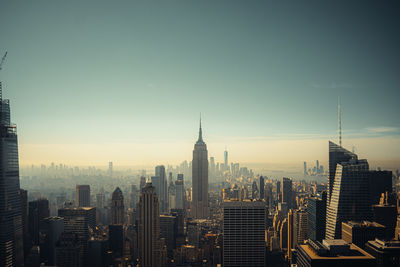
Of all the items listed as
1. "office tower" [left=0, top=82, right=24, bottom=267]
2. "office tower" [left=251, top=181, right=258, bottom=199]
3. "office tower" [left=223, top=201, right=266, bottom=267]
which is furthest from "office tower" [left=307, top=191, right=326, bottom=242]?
"office tower" [left=0, top=82, right=24, bottom=267]

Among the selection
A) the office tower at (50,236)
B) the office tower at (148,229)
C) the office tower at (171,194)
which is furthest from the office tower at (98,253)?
the office tower at (171,194)

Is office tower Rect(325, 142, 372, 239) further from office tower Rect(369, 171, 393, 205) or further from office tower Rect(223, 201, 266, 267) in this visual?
office tower Rect(223, 201, 266, 267)

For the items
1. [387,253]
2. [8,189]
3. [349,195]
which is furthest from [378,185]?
[8,189]

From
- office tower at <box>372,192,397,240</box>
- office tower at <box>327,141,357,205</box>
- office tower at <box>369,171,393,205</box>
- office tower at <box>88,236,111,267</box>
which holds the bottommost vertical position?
office tower at <box>88,236,111,267</box>

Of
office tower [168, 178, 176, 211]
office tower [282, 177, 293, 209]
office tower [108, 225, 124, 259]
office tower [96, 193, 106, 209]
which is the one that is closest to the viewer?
office tower [108, 225, 124, 259]

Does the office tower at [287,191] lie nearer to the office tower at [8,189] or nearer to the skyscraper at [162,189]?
the skyscraper at [162,189]

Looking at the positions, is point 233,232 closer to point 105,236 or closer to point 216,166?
point 105,236

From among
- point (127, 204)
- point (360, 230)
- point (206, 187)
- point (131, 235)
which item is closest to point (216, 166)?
point (206, 187)
